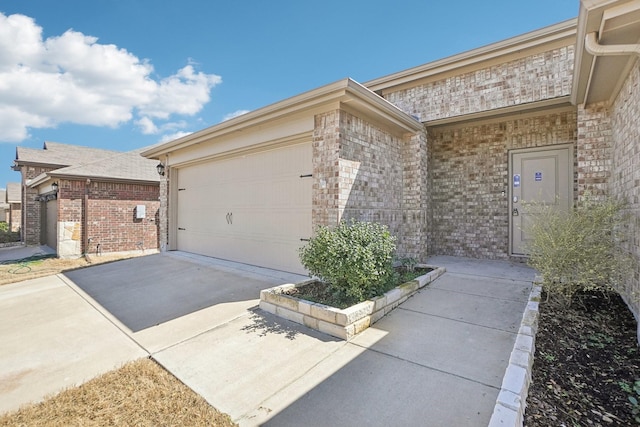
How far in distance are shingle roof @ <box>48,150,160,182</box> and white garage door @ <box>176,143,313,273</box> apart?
3.66 meters

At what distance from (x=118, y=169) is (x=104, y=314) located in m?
8.51

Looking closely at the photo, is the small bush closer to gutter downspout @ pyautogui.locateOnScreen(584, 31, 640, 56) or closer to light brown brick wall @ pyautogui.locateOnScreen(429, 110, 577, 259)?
light brown brick wall @ pyautogui.locateOnScreen(429, 110, 577, 259)

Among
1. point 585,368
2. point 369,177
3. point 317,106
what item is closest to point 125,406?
point 585,368

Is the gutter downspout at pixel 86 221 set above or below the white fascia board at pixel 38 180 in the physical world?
below

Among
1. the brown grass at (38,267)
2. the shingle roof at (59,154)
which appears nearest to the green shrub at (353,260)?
the brown grass at (38,267)

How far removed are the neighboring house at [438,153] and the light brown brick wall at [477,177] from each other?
0.02 m

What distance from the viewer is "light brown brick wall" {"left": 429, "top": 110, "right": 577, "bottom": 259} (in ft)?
19.8

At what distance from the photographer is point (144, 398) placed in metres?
2.24

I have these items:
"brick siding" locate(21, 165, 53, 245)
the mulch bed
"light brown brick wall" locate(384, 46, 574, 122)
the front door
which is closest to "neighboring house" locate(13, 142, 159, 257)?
"brick siding" locate(21, 165, 53, 245)

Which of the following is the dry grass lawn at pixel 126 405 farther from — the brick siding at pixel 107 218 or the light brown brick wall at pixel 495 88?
the brick siding at pixel 107 218

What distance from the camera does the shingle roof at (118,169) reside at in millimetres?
9664

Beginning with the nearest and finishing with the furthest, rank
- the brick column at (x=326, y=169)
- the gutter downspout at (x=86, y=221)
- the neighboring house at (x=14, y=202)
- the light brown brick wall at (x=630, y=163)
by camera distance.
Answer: the light brown brick wall at (x=630, y=163)
the brick column at (x=326, y=169)
the gutter downspout at (x=86, y=221)
the neighboring house at (x=14, y=202)

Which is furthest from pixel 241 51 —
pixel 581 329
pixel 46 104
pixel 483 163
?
pixel 46 104

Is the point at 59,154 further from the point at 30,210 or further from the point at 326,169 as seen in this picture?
the point at 326,169
